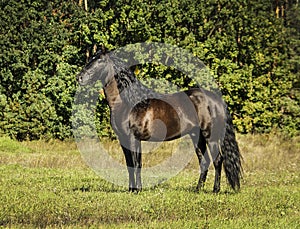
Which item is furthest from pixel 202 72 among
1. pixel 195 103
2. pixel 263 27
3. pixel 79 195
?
pixel 79 195

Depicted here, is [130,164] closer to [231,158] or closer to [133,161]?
[133,161]

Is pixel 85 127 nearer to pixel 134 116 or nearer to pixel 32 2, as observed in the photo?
pixel 32 2

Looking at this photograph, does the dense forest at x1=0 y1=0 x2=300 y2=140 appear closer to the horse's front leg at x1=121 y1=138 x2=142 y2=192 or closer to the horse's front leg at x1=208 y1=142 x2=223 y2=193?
the horse's front leg at x1=208 y1=142 x2=223 y2=193

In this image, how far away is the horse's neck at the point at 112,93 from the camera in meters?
9.82

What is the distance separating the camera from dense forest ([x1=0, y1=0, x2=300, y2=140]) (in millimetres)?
17750

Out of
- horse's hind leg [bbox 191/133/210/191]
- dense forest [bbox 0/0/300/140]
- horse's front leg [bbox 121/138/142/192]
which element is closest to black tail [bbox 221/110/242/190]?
horse's hind leg [bbox 191/133/210/191]

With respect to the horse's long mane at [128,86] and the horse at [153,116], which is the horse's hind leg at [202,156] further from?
the horse's long mane at [128,86]

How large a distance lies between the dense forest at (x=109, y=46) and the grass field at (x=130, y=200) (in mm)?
3340

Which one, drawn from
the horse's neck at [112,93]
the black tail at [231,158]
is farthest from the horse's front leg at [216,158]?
the horse's neck at [112,93]

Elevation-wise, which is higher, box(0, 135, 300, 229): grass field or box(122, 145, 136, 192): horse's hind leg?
box(122, 145, 136, 192): horse's hind leg

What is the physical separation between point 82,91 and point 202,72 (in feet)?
14.3

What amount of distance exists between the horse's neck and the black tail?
2317 millimetres

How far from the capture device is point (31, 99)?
17.7 m

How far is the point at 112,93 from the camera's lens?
9820 millimetres
